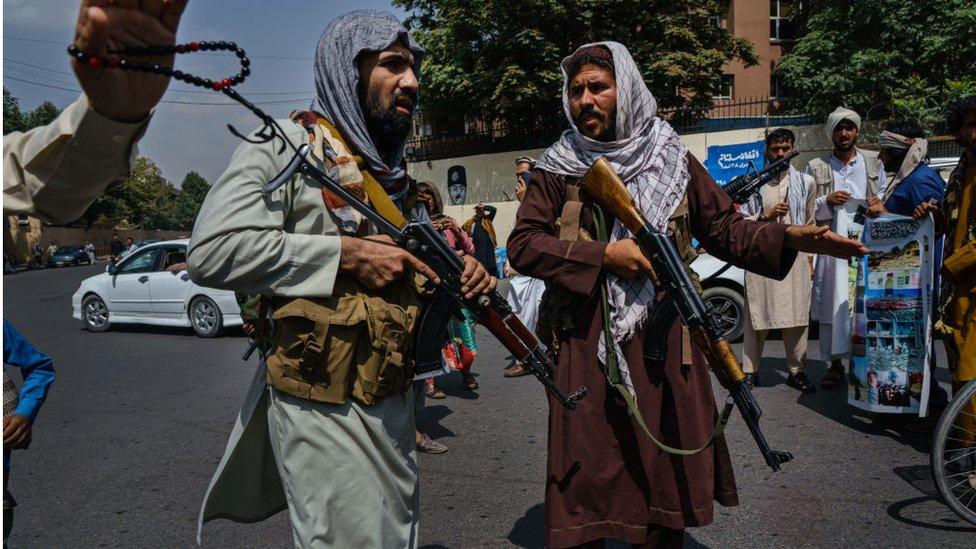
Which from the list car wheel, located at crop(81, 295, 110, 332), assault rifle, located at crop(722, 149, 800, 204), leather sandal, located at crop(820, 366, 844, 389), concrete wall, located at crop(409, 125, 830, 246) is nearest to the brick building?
concrete wall, located at crop(409, 125, 830, 246)

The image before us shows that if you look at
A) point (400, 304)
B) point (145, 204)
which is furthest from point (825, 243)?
point (145, 204)

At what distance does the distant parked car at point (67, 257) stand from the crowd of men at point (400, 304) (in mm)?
45568

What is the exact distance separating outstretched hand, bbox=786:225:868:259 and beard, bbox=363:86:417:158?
4.54ft

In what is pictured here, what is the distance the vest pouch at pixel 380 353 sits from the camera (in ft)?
6.59

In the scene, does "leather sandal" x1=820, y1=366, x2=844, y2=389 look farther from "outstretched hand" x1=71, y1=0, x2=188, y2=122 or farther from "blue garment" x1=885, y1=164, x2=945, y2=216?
"outstretched hand" x1=71, y1=0, x2=188, y2=122

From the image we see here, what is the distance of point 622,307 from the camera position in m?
2.49

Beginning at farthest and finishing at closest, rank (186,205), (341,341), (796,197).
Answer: (186,205)
(796,197)
(341,341)

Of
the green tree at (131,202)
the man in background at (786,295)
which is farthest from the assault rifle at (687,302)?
the green tree at (131,202)

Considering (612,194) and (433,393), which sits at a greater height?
(612,194)

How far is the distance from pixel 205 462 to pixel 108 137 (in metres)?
4.44

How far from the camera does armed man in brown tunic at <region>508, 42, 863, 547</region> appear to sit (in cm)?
246

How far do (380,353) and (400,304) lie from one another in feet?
0.54

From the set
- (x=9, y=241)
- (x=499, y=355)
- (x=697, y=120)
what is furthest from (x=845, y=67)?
(x=9, y=241)

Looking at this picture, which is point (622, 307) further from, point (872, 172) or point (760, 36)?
point (760, 36)
